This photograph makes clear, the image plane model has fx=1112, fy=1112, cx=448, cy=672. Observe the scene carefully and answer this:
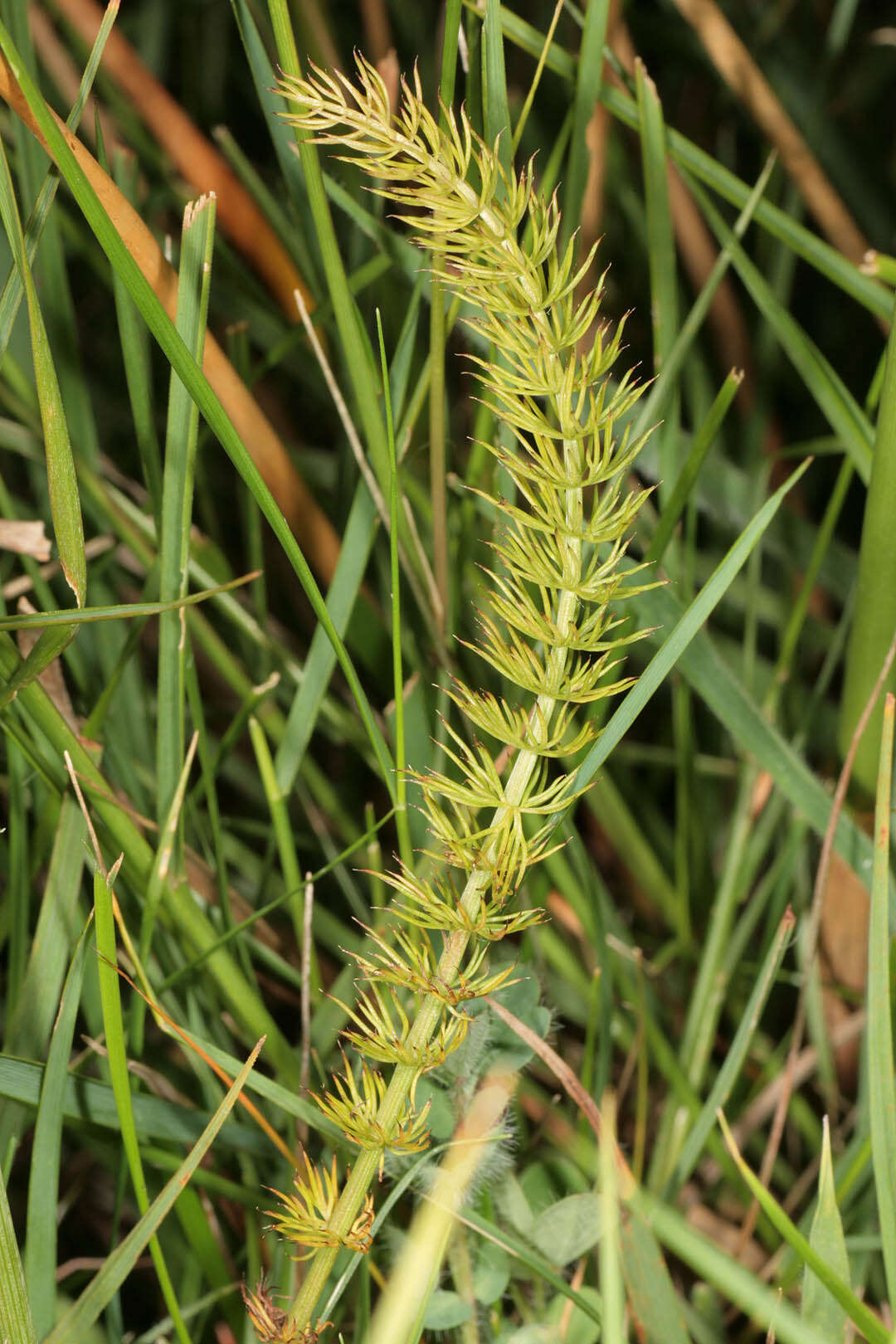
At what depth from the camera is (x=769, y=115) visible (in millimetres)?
819

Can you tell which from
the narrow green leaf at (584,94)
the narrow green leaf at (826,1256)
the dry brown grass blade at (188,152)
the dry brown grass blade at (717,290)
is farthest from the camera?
the dry brown grass blade at (717,290)

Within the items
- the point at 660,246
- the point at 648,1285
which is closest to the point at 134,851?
the point at 648,1285

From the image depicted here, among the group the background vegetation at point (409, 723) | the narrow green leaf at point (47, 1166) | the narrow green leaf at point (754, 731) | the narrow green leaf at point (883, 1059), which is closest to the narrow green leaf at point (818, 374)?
the background vegetation at point (409, 723)

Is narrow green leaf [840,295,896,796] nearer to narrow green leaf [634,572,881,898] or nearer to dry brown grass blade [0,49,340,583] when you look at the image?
narrow green leaf [634,572,881,898]

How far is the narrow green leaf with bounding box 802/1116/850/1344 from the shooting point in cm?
39

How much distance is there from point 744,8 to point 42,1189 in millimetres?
1080

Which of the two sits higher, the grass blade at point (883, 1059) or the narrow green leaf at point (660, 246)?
the narrow green leaf at point (660, 246)

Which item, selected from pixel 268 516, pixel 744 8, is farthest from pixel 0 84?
pixel 744 8

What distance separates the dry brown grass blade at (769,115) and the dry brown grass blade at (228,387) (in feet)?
1.46

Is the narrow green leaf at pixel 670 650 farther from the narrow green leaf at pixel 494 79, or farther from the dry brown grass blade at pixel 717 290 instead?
the dry brown grass blade at pixel 717 290

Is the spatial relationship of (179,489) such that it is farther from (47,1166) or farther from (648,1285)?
(648,1285)

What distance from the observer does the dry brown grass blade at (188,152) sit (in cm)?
76

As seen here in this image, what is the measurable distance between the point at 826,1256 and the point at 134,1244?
246mm

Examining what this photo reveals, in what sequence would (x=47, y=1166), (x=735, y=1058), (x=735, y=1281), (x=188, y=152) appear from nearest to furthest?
(x=735, y=1281) < (x=47, y=1166) < (x=735, y=1058) < (x=188, y=152)
